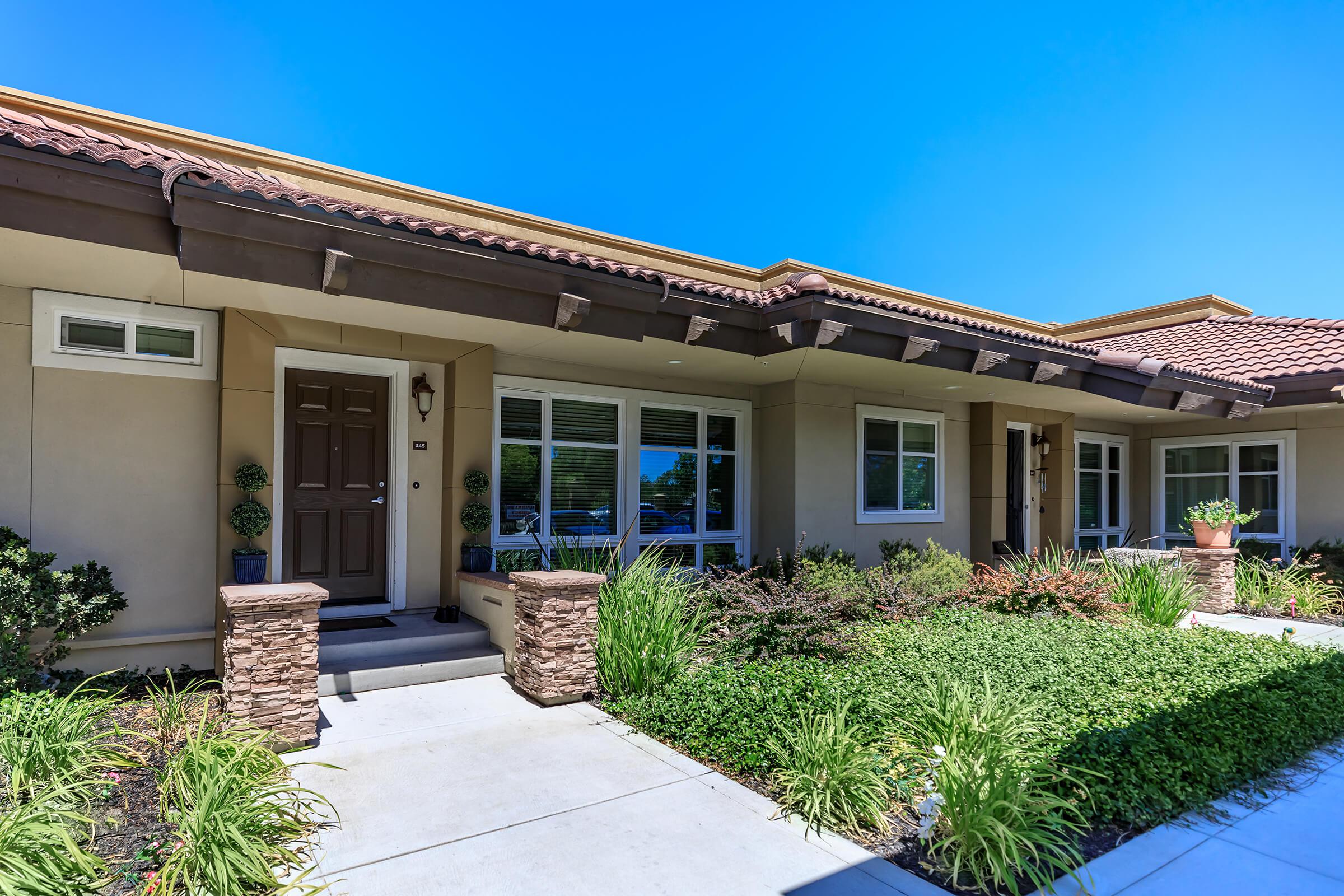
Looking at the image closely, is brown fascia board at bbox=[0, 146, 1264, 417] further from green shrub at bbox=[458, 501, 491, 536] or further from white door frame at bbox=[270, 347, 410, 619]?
green shrub at bbox=[458, 501, 491, 536]

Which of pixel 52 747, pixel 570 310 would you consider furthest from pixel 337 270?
pixel 52 747

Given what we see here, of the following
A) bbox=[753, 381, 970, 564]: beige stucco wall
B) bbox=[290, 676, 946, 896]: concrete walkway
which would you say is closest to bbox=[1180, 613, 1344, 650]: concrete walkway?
bbox=[753, 381, 970, 564]: beige stucco wall

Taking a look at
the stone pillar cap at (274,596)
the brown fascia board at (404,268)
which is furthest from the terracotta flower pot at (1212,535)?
the stone pillar cap at (274,596)

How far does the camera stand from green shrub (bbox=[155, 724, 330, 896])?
292cm

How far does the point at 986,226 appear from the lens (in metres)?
23.6

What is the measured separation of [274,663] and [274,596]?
423mm

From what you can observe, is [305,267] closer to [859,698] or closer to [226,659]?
[226,659]

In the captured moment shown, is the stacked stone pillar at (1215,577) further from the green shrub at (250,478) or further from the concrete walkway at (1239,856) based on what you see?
the green shrub at (250,478)

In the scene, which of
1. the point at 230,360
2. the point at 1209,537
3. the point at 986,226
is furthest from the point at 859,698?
the point at 986,226

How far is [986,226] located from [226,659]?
2445cm

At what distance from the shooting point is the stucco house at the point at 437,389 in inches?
201

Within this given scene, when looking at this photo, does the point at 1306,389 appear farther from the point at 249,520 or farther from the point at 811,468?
the point at 249,520

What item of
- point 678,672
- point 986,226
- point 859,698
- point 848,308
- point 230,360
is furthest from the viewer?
point 986,226

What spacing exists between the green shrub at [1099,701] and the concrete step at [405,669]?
1596 millimetres
